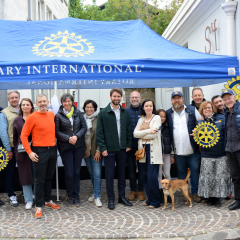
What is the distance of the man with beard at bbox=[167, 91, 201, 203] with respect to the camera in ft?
15.6

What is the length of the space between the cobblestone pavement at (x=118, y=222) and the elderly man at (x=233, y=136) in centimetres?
47

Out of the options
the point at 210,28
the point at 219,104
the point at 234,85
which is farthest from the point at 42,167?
the point at 210,28

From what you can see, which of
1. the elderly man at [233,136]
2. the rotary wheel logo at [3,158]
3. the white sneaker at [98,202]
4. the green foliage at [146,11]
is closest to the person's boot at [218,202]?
the elderly man at [233,136]

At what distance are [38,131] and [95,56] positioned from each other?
1555 mm

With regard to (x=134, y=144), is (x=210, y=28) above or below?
above

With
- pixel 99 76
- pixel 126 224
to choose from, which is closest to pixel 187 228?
pixel 126 224

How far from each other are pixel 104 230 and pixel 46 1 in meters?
13.9

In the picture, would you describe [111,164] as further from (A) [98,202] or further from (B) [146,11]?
(B) [146,11]

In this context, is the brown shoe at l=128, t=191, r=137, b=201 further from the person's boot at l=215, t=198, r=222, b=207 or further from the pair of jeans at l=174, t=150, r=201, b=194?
the person's boot at l=215, t=198, r=222, b=207

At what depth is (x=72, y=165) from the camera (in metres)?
4.77

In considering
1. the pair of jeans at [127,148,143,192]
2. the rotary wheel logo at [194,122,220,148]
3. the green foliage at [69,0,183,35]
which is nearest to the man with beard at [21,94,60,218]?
the pair of jeans at [127,148,143,192]

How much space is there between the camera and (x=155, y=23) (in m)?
22.9

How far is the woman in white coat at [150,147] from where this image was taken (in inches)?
179

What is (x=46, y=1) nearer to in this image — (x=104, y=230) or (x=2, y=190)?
(x=2, y=190)
